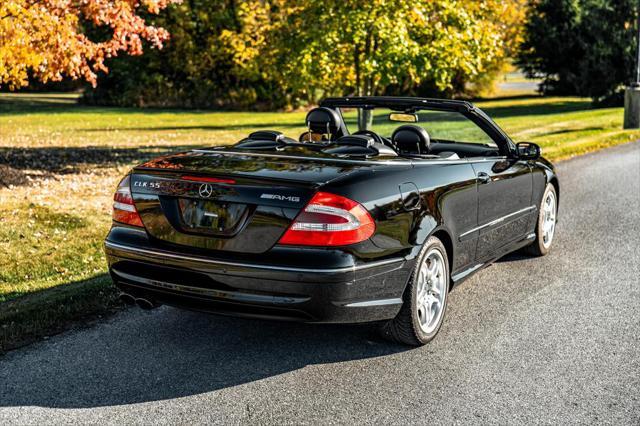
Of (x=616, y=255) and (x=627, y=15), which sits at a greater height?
(x=627, y=15)

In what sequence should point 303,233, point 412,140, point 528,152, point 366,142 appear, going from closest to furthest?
point 303,233 < point 366,142 < point 412,140 < point 528,152

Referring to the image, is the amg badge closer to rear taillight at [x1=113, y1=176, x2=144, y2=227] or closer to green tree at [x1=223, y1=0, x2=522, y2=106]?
rear taillight at [x1=113, y1=176, x2=144, y2=227]

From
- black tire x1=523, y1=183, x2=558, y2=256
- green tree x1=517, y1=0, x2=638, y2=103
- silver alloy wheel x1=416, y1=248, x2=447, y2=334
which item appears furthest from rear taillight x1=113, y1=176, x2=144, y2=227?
green tree x1=517, y1=0, x2=638, y2=103

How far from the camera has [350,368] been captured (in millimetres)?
4602

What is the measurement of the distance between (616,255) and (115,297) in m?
4.44

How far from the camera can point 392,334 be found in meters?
4.91

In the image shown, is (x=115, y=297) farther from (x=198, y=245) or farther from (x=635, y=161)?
(x=635, y=161)

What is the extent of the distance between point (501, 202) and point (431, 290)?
1.37 meters

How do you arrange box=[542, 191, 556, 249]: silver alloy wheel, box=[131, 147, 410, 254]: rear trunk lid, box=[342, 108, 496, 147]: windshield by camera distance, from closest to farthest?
1. box=[131, 147, 410, 254]: rear trunk lid
2. box=[342, 108, 496, 147]: windshield
3. box=[542, 191, 556, 249]: silver alloy wheel

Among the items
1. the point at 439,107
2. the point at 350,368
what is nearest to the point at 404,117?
the point at 439,107

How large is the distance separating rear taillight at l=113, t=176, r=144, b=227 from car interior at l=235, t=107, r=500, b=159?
3.20ft

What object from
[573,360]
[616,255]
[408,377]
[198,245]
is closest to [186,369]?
[198,245]

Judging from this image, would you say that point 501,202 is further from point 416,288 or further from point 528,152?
point 416,288

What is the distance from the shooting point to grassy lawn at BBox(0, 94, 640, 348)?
686 cm
